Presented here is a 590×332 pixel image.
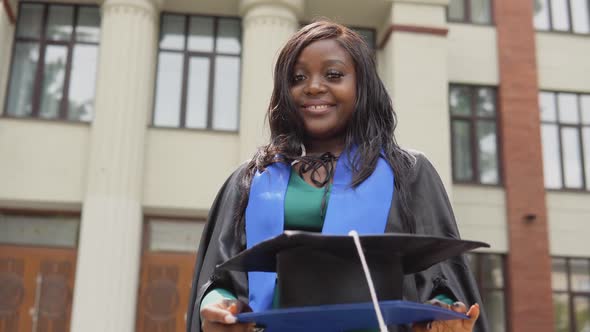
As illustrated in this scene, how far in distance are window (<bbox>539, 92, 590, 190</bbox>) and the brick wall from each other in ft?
1.03

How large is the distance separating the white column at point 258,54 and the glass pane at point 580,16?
6042 millimetres

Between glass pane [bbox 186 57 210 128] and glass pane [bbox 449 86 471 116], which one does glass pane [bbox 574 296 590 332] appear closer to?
glass pane [bbox 449 86 471 116]

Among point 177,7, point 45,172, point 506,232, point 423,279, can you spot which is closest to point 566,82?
point 506,232

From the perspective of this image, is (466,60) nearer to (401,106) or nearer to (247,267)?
(401,106)

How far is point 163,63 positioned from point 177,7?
42.6 inches

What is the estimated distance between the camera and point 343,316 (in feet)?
5.57

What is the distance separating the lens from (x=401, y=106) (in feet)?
42.0

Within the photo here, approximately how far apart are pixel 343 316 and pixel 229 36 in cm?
1249

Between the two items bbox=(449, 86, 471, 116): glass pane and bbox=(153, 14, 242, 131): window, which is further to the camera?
bbox=(449, 86, 471, 116): glass pane

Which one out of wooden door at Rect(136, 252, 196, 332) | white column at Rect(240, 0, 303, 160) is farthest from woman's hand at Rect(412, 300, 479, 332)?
wooden door at Rect(136, 252, 196, 332)

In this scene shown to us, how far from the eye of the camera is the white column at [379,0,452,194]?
12.7 metres

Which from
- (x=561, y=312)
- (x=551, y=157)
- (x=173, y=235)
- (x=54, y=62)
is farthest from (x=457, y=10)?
(x=54, y=62)

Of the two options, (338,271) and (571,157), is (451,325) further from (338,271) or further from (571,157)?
(571,157)

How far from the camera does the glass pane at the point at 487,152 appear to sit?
14.1 m
